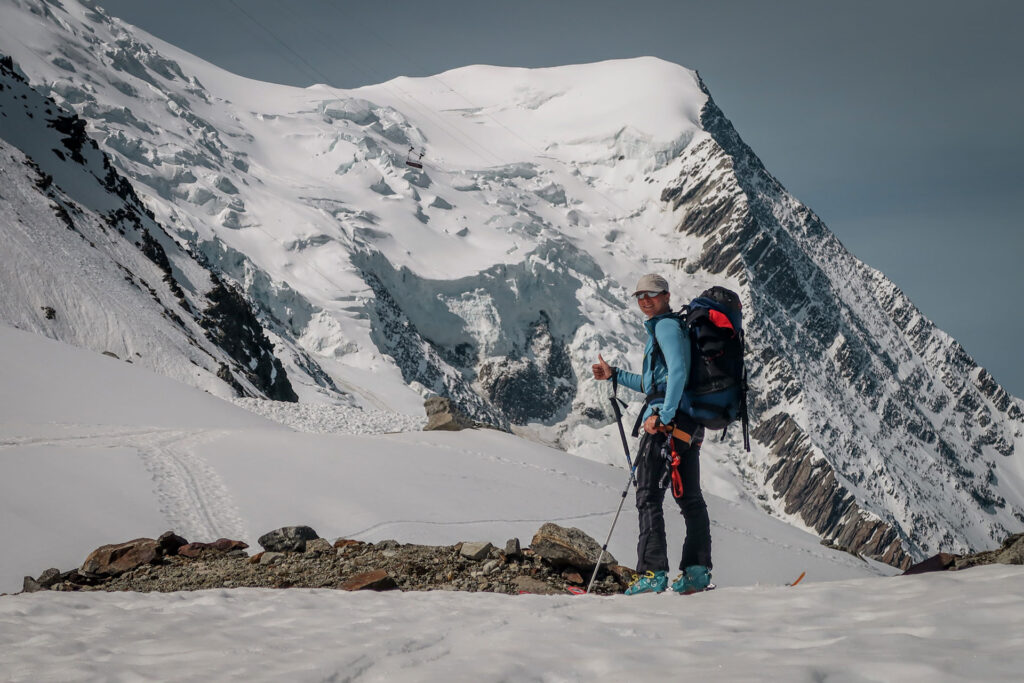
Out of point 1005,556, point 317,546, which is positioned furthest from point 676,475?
point 317,546

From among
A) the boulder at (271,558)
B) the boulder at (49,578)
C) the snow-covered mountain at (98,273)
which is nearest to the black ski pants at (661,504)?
the boulder at (271,558)

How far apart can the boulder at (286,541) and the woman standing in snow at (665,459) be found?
3.74 metres

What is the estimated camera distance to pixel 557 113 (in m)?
178

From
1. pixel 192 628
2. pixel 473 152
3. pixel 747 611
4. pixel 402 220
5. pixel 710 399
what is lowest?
pixel 192 628

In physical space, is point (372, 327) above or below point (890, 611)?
above

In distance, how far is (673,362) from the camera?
5.63m

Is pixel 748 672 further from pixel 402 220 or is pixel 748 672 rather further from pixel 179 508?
pixel 402 220

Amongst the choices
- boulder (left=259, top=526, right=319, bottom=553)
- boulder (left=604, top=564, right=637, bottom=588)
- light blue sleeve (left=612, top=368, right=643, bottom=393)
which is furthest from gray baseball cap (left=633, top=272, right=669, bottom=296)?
boulder (left=259, top=526, right=319, bottom=553)

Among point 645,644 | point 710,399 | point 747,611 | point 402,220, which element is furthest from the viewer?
point 402,220

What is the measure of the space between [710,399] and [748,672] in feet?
10.0

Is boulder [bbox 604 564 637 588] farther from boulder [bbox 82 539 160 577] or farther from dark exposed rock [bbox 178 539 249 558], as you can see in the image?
boulder [bbox 82 539 160 577]

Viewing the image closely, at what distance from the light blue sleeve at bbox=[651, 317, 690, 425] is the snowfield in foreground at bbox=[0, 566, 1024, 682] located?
137 cm

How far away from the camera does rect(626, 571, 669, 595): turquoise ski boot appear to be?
5574 millimetres

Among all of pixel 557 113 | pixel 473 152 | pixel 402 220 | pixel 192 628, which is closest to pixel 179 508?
pixel 192 628
